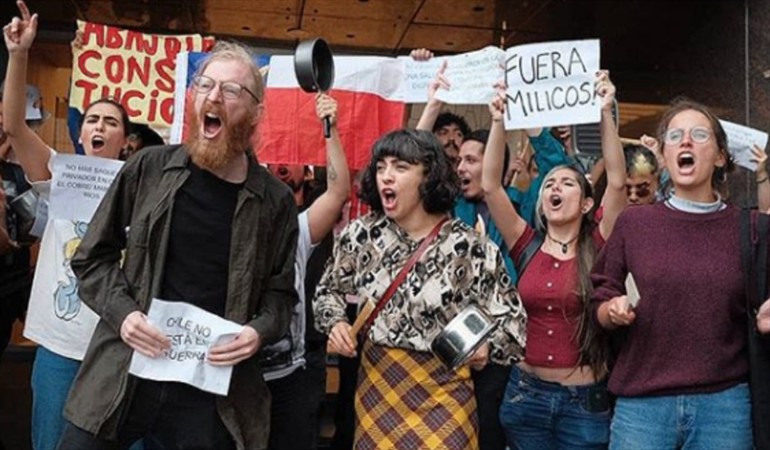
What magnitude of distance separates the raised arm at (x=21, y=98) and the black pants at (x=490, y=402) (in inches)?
87.0

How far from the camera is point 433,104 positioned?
171 inches

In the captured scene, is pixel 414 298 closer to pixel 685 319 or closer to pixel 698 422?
pixel 685 319

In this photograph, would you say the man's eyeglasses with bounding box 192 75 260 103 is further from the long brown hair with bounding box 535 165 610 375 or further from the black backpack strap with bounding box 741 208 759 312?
the black backpack strap with bounding box 741 208 759 312

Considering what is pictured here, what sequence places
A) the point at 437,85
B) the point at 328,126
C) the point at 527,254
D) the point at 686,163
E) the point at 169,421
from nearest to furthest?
the point at 169,421
the point at 686,163
the point at 328,126
the point at 527,254
the point at 437,85

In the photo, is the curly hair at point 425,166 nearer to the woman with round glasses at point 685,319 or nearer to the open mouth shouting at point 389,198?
the open mouth shouting at point 389,198

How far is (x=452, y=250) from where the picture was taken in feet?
10.5

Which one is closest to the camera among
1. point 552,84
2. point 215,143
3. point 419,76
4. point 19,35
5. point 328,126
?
point 215,143

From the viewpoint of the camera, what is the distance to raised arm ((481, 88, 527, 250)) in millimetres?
3914

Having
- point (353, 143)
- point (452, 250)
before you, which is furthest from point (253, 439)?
point (353, 143)

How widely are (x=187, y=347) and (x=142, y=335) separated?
0.16 metres

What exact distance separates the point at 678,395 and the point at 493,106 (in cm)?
154

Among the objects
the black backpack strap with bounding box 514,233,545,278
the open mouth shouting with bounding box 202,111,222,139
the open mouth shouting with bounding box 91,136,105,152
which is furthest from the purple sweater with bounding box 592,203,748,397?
the open mouth shouting with bounding box 91,136,105,152

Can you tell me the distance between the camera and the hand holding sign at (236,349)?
9.02 ft

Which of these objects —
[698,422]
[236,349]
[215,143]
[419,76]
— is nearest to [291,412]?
[236,349]
